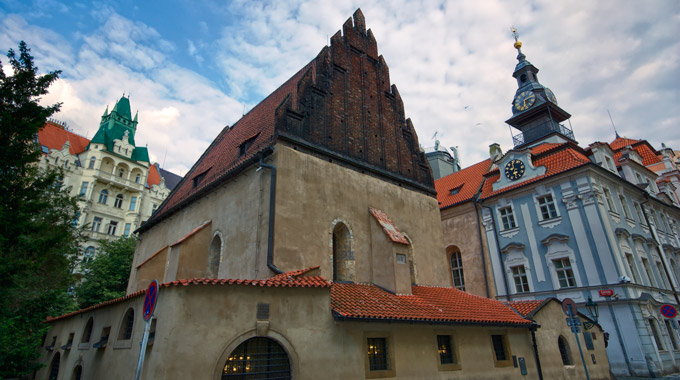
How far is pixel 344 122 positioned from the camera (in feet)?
52.0

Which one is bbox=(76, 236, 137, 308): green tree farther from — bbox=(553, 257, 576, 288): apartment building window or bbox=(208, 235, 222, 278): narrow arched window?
bbox=(553, 257, 576, 288): apartment building window

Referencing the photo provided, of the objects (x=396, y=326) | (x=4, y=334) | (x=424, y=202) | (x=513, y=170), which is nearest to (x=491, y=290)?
(x=513, y=170)

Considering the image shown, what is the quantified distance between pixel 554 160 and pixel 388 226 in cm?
1504

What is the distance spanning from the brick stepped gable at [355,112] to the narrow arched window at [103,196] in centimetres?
3594

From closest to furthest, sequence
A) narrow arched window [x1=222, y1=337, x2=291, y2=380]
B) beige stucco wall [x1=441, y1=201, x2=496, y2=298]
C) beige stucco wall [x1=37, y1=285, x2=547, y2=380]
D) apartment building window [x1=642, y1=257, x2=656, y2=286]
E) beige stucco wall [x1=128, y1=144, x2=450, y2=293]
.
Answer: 1. beige stucco wall [x1=37, y1=285, x2=547, y2=380]
2. narrow arched window [x1=222, y1=337, x2=291, y2=380]
3. beige stucco wall [x1=128, y1=144, x2=450, y2=293]
4. apartment building window [x1=642, y1=257, x2=656, y2=286]
5. beige stucco wall [x1=441, y1=201, x2=496, y2=298]

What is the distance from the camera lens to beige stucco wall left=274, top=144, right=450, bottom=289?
12.4 m

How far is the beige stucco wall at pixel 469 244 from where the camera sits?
24344 mm

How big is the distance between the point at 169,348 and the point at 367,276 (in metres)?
8.05

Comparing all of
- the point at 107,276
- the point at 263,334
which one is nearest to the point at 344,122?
the point at 263,334

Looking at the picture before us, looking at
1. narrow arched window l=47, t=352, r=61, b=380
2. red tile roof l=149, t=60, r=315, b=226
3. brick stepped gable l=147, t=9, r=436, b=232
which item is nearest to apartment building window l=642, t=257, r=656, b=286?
brick stepped gable l=147, t=9, r=436, b=232

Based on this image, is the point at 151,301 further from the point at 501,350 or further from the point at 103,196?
the point at 103,196

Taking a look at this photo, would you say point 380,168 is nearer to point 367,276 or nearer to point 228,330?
point 367,276

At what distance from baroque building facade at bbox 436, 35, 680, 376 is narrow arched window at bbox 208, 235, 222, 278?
57.7ft

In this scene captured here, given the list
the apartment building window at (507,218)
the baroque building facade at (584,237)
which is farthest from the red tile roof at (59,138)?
the apartment building window at (507,218)
